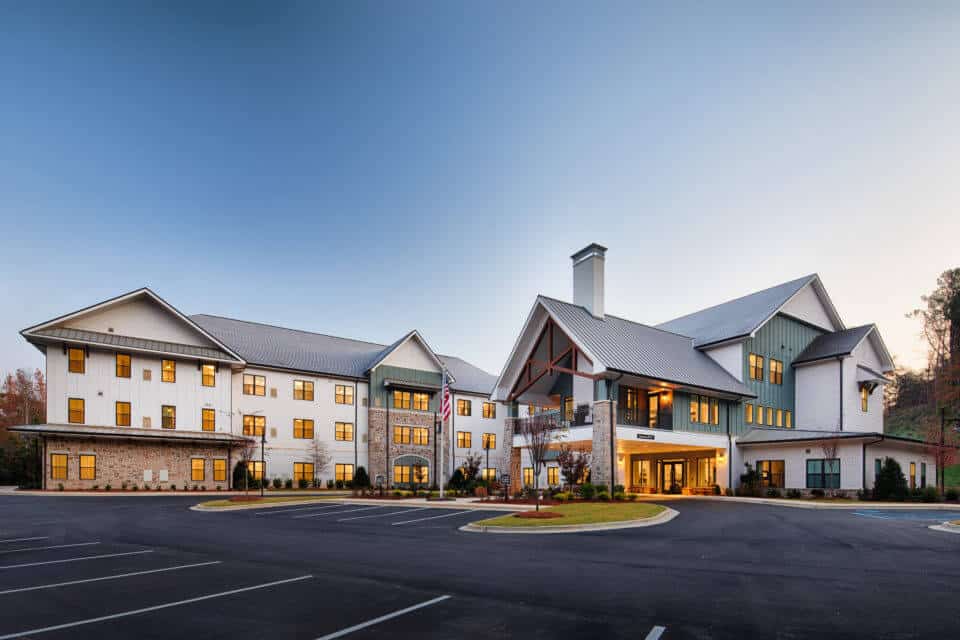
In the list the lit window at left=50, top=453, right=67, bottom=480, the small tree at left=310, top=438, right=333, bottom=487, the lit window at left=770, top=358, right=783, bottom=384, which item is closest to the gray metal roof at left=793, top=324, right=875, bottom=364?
the lit window at left=770, top=358, right=783, bottom=384

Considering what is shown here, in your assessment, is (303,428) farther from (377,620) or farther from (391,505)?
(377,620)

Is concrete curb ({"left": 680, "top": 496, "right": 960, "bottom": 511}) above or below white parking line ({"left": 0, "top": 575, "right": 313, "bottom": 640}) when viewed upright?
below

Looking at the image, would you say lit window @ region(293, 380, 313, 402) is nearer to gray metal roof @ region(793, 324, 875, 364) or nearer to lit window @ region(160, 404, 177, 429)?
lit window @ region(160, 404, 177, 429)

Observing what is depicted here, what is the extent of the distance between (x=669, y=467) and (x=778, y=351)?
10984 mm

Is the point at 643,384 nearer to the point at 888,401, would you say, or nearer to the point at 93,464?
the point at 93,464

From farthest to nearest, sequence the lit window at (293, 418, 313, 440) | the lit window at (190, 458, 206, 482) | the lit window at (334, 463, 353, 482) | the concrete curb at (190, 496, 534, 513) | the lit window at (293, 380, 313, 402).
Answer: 1. the lit window at (334, 463, 353, 482)
2. the lit window at (293, 380, 313, 402)
3. the lit window at (293, 418, 313, 440)
4. the lit window at (190, 458, 206, 482)
5. the concrete curb at (190, 496, 534, 513)

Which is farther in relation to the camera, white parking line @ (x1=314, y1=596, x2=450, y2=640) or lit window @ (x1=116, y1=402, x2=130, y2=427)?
lit window @ (x1=116, y1=402, x2=130, y2=427)

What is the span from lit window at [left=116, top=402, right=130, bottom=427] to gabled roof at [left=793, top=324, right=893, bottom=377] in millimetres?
44698

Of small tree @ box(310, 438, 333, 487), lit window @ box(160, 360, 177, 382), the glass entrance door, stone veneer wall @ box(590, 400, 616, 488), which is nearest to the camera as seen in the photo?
stone veneer wall @ box(590, 400, 616, 488)

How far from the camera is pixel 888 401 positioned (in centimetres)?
7969

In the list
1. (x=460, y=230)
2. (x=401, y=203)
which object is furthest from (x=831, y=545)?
(x=460, y=230)

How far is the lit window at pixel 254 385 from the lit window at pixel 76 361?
32.0 ft

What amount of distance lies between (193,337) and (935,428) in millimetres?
48100

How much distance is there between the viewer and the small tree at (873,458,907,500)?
30453 mm
